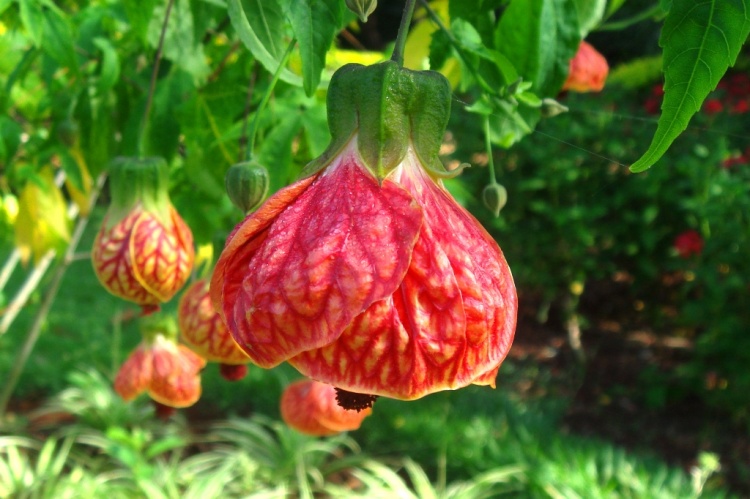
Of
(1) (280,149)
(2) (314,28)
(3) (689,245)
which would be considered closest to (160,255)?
(1) (280,149)

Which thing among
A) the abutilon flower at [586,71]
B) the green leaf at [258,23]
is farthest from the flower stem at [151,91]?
the abutilon flower at [586,71]

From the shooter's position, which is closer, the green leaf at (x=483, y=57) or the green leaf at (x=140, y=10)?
the green leaf at (x=483, y=57)

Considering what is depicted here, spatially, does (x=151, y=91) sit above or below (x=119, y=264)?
above

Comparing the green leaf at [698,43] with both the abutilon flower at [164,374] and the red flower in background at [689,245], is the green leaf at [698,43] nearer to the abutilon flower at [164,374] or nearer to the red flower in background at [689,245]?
the abutilon flower at [164,374]

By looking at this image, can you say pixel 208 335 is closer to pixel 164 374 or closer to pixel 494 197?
pixel 494 197

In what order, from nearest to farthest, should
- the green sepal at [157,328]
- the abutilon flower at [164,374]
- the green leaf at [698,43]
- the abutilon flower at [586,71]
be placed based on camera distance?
the green leaf at [698,43]
the abutilon flower at [586,71]
the abutilon flower at [164,374]
the green sepal at [157,328]

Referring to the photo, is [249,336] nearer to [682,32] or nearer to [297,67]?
[682,32]

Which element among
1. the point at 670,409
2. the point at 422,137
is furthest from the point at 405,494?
the point at 422,137
